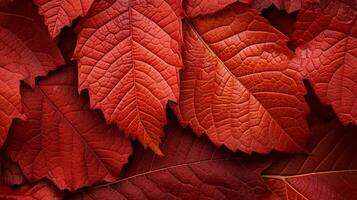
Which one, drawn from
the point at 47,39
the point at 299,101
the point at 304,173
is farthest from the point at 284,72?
the point at 47,39

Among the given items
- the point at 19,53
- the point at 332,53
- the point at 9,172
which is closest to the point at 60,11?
the point at 19,53

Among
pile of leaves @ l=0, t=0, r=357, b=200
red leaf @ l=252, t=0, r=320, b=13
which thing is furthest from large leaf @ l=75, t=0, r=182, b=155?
red leaf @ l=252, t=0, r=320, b=13

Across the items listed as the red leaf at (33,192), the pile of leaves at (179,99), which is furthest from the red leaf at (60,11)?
the red leaf at (33,192)

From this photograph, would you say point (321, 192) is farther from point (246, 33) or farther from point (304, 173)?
point (246, 33)

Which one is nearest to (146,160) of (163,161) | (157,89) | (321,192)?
(163,161)

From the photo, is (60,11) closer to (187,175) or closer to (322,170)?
(187,175)

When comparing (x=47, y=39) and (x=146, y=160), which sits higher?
(x=47, y=39)
